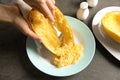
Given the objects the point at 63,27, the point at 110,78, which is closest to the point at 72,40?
the point at 63,27

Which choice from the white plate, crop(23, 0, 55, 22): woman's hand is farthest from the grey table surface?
crop(23, 0, 55, 22): woman's hand

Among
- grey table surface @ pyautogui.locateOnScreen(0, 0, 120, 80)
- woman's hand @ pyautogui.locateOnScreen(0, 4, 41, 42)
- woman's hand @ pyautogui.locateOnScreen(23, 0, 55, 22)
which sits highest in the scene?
woman's hand @ pyautogui.locateOnScreen(23, 0, 55, 22)

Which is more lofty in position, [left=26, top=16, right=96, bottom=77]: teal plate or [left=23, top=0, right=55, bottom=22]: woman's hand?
[left=23, top=0, right=55, bottom=22]: woman's hand

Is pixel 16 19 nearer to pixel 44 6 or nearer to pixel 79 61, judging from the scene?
pixel 44 6

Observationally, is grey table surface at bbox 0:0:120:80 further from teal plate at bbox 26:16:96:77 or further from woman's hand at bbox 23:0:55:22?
woman's hand at bbox 23:0:55:22

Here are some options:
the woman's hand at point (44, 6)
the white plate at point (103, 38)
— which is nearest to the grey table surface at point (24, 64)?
the white plate at point (103, 38)

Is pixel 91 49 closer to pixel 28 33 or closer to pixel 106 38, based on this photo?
pixel 106 38

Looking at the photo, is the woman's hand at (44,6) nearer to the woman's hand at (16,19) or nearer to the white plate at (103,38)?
the woman's hand at (16,19)
